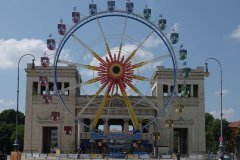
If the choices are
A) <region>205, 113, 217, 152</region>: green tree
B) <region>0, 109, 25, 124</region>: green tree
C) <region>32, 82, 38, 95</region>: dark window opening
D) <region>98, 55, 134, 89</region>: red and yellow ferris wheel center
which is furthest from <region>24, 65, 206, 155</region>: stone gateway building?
<region>0, 109, 25, 124</region>: green tree

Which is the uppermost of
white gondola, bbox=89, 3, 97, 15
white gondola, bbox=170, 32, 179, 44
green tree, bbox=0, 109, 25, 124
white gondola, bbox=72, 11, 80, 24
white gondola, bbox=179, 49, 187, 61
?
Result: white gondola, bbox=89, 3, 97, 15

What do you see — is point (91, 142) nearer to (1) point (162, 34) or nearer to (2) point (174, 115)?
(2) point (174, 115)

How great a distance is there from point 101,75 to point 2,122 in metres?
97.8

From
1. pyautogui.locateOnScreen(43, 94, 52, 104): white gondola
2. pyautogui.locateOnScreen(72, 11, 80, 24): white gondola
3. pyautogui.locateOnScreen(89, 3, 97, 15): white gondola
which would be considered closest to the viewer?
pyautogui.locateOnScreen(72, 11, 80, 24): white gondola

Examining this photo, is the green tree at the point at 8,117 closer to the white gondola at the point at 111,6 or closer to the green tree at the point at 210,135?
the green tree at the point at 210,135

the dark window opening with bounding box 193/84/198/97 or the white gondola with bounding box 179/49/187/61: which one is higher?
the white gondola with bounding box 179/49/187/61

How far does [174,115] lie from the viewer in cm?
12912

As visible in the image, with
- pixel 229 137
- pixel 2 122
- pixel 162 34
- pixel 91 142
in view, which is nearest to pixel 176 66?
pixel 162 34

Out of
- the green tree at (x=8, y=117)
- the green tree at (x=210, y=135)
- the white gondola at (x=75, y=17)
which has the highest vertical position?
the white gondola at (x=75, y=17)

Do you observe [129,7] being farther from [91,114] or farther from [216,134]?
[216,134]

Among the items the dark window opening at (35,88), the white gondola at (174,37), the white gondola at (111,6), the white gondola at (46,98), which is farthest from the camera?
the dark window opening at (35,88)

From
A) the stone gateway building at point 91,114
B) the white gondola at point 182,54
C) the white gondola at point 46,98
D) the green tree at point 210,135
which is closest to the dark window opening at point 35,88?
the stone gateway building at point 91,114

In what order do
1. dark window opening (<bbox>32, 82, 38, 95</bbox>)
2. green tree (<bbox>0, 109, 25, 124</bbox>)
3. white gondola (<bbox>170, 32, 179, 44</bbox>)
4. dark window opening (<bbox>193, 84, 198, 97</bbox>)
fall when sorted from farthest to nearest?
green tree (<bbox>0, 109, 25, 124</bbox>)
dark window opening (<bbox>193, 84, 198, 97</bbox>)
dark window opening (<bbox>32, 82, 38, 95</bbox>)
white gondola (<bbox>170, 32, 179, 44</bbox>)

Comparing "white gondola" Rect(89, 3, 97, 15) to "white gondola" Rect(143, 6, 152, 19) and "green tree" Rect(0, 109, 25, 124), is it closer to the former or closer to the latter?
"white gondola" Rect(143, 6, 152, 19)
